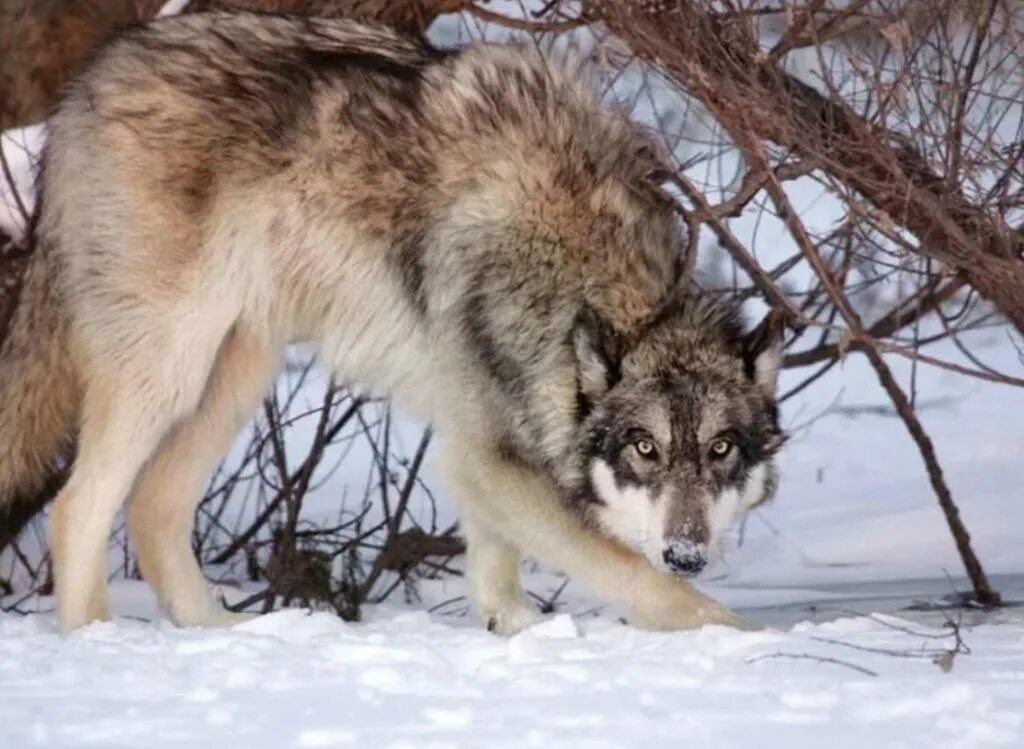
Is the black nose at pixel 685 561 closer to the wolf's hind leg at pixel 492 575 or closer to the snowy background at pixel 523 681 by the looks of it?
the snowy background at pixel 523 681

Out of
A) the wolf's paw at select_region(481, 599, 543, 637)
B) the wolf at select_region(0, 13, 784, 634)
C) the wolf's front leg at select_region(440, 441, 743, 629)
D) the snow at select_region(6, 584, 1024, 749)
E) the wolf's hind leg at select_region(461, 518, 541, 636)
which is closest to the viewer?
A: the snow at select_region(6, 584, 1024, 749)

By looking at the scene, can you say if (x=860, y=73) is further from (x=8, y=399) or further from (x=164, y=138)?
(x=8, y=399)

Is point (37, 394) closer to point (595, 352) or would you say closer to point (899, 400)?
point (595, 352)

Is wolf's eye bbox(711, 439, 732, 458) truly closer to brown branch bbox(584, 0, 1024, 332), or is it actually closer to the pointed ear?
the pointed ear

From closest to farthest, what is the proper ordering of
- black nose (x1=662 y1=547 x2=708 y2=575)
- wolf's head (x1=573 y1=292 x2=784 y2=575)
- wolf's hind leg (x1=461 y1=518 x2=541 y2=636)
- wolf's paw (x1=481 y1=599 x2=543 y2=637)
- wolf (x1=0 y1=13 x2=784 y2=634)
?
black nose (x1=662 y1=547 x2=708 y2=575) → wolf's head (x1=573 y1=292 x2=784 y2=575) → wolf (x1=0 y1=13 x2=784 y2=634) → wolf's paw (x1=481 y1=599 x2=543 y2=637) → wolf's hind leg (x1=461 y1=518 x2=541 y2=636)

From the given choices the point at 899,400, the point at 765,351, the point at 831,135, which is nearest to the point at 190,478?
the point at 765,351

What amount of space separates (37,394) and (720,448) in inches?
83.7

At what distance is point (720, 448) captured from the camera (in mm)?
5418

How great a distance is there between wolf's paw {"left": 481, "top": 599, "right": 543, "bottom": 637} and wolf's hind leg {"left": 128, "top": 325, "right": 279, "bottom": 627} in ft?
2.58

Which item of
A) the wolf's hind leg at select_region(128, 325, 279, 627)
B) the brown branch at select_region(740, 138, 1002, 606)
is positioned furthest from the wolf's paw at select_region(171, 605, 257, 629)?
the brown branch at select_region(740, 138, 1002, 606)

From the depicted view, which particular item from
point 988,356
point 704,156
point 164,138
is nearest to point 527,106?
point 704,156

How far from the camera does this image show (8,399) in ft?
19.5

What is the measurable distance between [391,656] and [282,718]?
712 mm

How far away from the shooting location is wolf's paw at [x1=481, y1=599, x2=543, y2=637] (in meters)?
5.69
